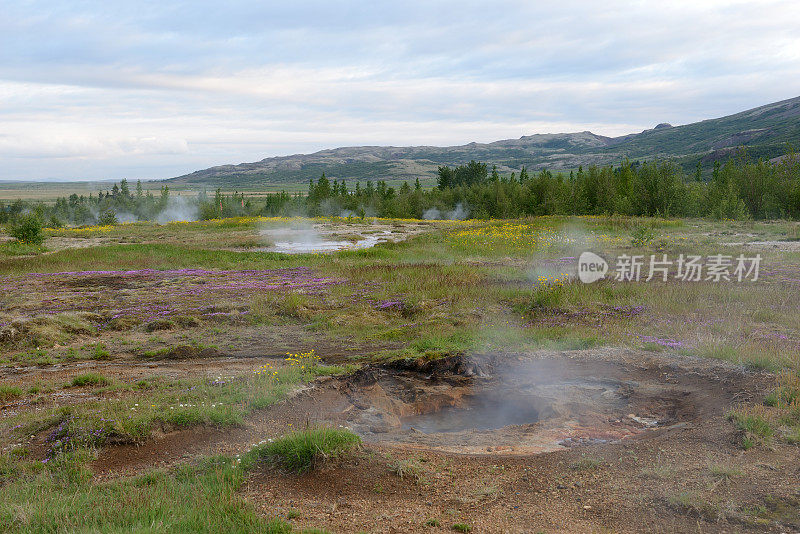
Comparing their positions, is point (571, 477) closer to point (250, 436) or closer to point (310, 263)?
point (250, 436)

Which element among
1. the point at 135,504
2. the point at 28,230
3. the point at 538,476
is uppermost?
the point at 28,230

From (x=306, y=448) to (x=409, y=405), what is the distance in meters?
2.80

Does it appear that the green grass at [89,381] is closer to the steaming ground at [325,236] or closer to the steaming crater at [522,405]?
the steaming crater at [522,405]

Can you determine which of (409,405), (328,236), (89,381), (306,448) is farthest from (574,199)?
(306,448)

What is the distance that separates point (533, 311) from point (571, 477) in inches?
331

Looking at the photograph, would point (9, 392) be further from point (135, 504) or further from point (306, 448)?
point (306, 448)

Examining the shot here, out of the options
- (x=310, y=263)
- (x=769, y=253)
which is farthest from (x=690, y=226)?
(x=310, y=263)

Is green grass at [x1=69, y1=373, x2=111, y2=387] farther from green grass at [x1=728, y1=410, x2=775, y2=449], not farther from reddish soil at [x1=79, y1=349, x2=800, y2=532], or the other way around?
green grass at [x1=728, y1=410, x2=775, y2=449]

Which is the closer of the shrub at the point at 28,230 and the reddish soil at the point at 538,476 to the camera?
the reddish soil at the point at 538,476

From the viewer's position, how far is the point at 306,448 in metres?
6.31

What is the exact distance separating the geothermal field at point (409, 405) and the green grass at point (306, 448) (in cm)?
3

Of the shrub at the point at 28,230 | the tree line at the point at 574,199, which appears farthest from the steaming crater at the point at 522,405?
the tree line at the point at 574,199

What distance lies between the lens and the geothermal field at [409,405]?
208 inches

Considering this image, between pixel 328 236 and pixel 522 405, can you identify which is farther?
pixel 328 236
